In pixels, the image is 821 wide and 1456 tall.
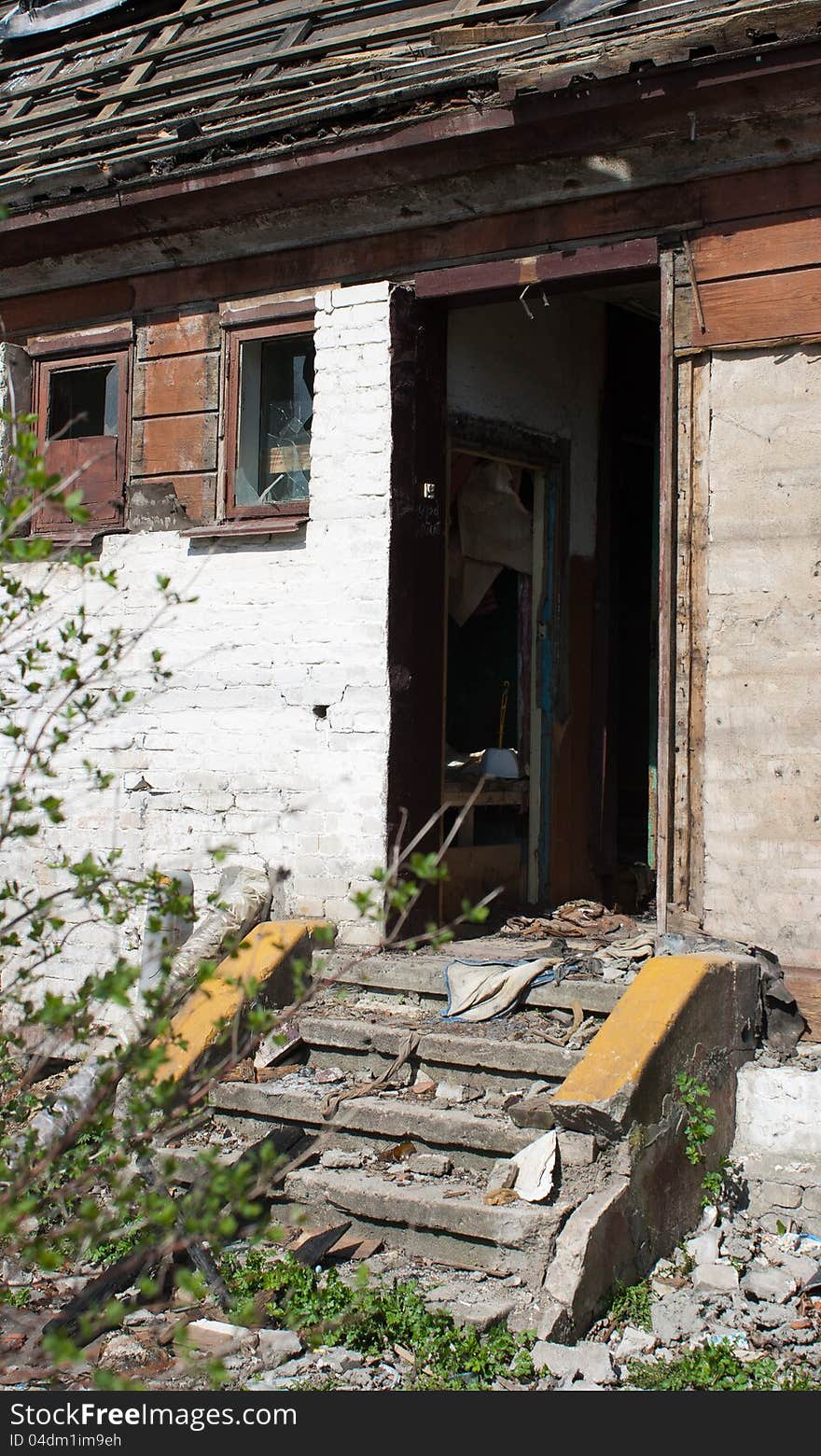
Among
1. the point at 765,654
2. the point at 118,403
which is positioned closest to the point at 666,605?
the point at 765,654

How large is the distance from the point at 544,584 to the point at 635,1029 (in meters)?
3.96

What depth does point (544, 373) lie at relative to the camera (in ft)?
29.2

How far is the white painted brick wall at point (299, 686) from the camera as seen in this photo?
748 centimetres

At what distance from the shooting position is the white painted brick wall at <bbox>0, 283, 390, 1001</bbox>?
7477 mm

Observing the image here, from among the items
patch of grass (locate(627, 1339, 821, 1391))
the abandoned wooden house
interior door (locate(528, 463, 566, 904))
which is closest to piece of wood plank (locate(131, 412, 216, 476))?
the abandoned wooden house

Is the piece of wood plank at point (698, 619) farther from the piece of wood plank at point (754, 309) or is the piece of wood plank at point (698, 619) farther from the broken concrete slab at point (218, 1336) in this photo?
the broken concrete slab at point (218, 1336)

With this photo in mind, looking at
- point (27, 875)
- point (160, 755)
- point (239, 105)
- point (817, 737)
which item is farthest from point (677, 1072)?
point (239, 105)

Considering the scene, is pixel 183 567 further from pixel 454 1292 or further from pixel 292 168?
pixel 454 1292

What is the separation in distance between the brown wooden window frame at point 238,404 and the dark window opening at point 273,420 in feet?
0.10

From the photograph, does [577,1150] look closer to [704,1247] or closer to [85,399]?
[704,1247]

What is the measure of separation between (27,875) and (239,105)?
473 centimetres

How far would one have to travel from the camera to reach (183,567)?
8.18m

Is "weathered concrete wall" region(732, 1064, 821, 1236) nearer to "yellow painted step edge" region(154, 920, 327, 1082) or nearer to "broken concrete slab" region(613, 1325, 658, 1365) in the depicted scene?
"broken concrete slab" region(613, 1325, 658, 1365)

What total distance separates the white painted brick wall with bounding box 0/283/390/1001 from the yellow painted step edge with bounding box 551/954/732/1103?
1954mm
